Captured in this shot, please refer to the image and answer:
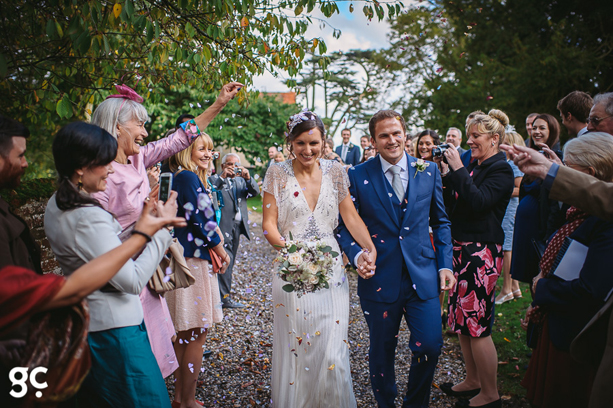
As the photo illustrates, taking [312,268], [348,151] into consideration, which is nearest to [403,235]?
[312,268]

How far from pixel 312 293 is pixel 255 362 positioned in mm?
1975

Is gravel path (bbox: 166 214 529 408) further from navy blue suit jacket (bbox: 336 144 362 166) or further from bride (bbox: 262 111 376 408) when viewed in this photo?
navy blue suit jacket (bbox: 336 144 362 166)

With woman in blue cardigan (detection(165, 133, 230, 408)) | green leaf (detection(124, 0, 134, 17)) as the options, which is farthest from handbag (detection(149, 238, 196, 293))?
green leaf (detection(124, 0, 134, 17))

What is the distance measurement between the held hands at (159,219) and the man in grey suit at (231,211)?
4.63 meters

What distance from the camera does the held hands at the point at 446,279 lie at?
3557mm

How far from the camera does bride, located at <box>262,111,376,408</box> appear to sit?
353 centimetres

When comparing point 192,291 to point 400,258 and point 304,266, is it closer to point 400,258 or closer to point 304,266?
point 304,266

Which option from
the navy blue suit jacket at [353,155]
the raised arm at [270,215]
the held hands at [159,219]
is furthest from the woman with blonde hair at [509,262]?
the held hands at [159,219]

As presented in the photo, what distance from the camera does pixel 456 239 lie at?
4.12m

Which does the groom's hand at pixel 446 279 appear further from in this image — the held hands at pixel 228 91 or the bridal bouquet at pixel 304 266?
the held hands at pixel 228 91

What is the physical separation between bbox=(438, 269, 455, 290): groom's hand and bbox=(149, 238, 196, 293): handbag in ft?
6.59

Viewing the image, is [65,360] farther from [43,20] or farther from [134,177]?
[43,20]

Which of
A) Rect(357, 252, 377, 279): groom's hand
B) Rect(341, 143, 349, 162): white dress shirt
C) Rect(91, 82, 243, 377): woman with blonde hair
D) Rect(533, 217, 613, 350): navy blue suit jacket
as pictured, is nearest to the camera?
Rect(533, 217, 613, 350): navy blue suit jacket

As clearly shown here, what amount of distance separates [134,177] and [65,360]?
1.48 metres
